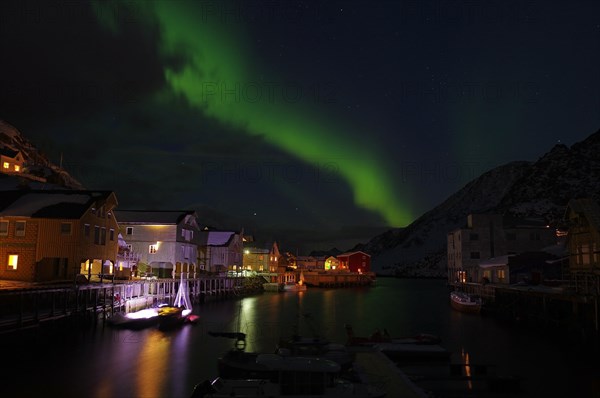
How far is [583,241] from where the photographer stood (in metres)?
51.6

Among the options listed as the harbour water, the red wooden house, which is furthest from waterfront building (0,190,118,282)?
the red wooden house

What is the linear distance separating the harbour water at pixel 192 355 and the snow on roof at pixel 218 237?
45.6m

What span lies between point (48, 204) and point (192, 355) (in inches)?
1076

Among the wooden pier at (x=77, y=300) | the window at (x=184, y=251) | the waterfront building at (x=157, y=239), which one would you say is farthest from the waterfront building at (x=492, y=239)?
the waterfront building at (x=157, y=239)

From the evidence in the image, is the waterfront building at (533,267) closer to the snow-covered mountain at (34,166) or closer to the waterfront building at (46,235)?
the waterfront building at (46,235)

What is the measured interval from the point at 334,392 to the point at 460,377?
10.00 m

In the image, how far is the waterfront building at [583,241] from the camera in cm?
4762

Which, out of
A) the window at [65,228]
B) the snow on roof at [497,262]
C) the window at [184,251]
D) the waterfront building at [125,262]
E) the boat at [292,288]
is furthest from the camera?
the boat at [292,288]

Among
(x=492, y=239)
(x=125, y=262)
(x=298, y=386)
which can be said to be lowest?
(x=298, y=386)

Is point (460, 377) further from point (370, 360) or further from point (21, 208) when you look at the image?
point (21, 208)

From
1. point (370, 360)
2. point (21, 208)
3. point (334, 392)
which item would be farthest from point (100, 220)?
point (334, 392)

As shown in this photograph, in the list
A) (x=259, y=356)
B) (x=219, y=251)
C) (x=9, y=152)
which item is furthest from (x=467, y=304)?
(x=9, y=152)

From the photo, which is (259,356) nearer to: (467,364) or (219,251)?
(467,364)

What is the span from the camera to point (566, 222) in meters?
55.8
